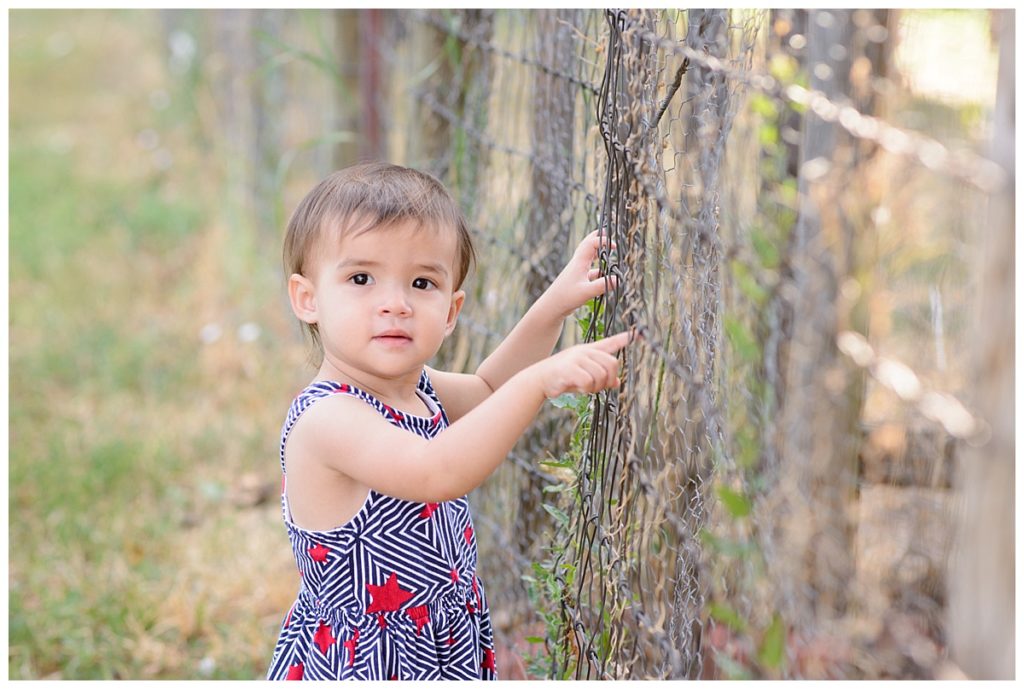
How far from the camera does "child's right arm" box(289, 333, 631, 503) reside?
1.52 metres

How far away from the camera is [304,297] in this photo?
179cm

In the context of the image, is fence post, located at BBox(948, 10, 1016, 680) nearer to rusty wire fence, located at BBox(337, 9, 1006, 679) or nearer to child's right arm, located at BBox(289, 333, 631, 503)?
rusty wire fence, located at BBox(337, 9, 1006, 679)

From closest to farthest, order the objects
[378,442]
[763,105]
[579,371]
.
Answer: [579,371] → [378,442] → [763,105]

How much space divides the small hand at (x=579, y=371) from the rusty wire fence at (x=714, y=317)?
0.11m

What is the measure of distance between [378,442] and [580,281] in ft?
1.30

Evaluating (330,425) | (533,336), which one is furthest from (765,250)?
(330,425)

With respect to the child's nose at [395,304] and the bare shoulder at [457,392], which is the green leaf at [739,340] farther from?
the child's nose at [395,304]

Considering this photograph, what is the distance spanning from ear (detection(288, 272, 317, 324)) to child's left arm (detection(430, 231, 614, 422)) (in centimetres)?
25

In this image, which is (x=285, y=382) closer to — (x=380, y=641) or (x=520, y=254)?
(x=520, y=254)

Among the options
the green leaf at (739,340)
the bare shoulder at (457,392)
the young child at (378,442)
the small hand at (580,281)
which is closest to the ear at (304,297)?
the young child at (378,442)

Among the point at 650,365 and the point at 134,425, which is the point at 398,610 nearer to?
the point at 650,365

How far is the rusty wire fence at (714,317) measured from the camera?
1694mm

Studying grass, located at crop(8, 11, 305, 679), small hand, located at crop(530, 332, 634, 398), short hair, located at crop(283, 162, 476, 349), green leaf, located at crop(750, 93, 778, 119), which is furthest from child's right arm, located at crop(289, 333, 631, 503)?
green leaf, located at crop(750, 93, 778, 119)

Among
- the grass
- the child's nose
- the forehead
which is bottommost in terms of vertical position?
the grass
